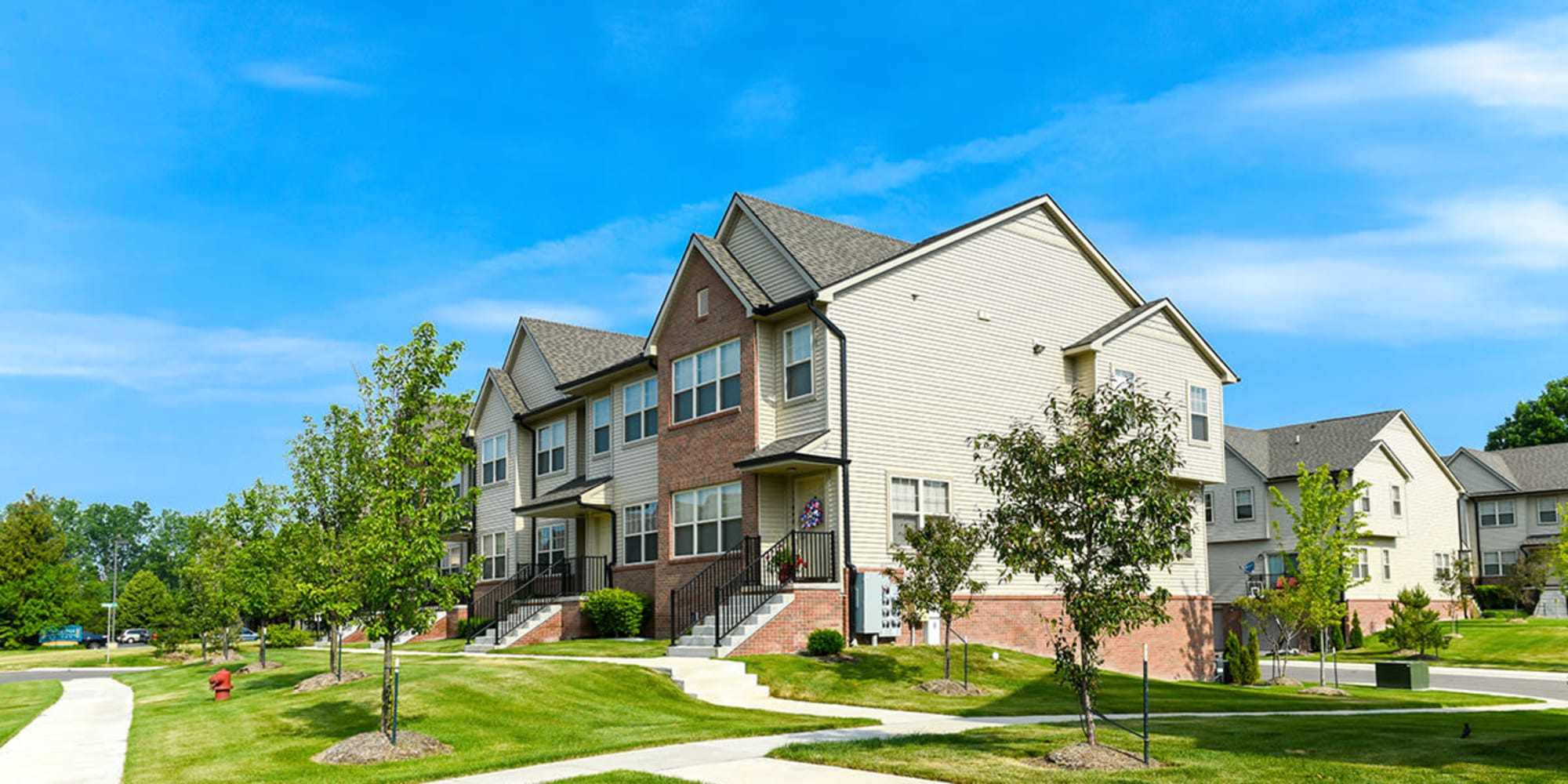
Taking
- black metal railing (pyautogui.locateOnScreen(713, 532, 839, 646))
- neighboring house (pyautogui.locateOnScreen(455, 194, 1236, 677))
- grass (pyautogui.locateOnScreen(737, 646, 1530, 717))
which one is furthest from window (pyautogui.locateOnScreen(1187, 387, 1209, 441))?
black metal railing (pyautogui.locateOnScreen(713, 532, 839, 646))

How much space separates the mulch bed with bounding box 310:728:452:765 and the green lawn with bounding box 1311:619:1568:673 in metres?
36.1

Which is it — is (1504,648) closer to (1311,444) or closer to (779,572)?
(1311,444)

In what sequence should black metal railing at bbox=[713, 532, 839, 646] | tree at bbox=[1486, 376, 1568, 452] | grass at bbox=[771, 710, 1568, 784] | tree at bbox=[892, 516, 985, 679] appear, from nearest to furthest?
grass at bbox=[771, 710, 1568, 784]
tree at bbox=[892, 516, 985, 679]
black metal railing at bbox=[713, 532, 839, 646]
tree at bbox=[1486, 376, 1568, 452]

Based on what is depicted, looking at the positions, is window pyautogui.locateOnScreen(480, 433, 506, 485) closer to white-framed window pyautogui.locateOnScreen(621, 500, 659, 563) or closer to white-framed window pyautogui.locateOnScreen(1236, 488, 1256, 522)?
white-framed window pyautogui.locateOnScreen(621, 500, 659, 563)

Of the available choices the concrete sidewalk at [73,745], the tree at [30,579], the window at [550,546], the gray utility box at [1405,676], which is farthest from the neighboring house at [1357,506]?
the tree at [30,579]

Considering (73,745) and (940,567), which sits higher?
(940,567)

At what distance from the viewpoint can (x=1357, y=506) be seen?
51312 millimetres

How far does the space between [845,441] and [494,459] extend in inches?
779

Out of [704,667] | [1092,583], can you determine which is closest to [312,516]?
[704,667]

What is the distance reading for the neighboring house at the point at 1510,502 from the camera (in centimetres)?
6122

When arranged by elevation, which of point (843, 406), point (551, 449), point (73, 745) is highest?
point (843, 406)

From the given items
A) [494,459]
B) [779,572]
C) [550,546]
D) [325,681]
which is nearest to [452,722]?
[325,681]

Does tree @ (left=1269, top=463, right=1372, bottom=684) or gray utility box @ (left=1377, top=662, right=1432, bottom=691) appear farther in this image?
tree @ (left=1269, top=463, right=1372, bottom=684)

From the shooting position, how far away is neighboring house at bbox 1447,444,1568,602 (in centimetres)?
6122
